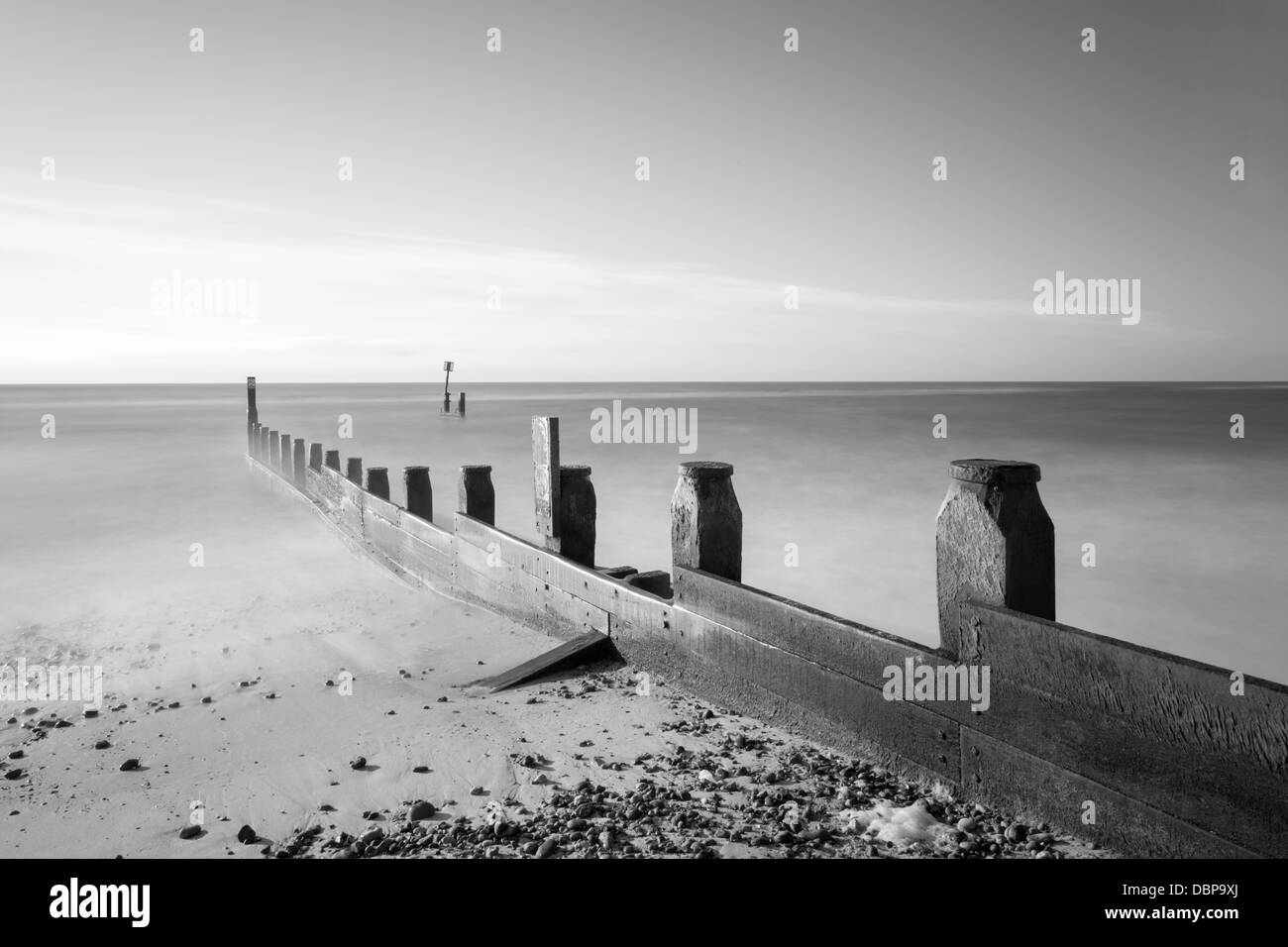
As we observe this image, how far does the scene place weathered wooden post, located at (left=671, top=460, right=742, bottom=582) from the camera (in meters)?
4.78

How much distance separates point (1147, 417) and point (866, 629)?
2066 inches

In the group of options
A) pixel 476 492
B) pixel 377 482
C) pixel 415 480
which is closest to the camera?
pixel 476 492

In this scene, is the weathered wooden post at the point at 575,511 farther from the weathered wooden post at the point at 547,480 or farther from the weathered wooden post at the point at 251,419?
the weathered wooden post at the point at 251,419

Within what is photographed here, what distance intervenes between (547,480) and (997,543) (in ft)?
14.3

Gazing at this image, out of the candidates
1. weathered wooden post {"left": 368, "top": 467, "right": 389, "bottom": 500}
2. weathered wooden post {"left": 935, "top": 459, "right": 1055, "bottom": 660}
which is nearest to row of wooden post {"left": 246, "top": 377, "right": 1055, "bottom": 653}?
weathered wooden post {"left": 935, "top": 459, "right": 1055, "bottom": 660}

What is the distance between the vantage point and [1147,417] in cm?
4716

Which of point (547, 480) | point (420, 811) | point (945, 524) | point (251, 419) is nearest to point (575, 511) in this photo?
point (547, 480)

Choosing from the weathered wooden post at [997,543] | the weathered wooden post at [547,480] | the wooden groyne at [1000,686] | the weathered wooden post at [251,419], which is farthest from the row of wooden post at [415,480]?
the weathered wooden post at [251,419]

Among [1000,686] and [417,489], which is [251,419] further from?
[1000,686]

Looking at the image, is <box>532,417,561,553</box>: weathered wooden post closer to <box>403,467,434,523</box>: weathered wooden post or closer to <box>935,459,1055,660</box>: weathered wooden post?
<box>403,467,434,523</box>: weathered wooden post

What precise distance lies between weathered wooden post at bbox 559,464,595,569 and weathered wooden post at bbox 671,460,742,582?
78.3 inches

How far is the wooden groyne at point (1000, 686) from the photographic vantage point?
8.19 ft

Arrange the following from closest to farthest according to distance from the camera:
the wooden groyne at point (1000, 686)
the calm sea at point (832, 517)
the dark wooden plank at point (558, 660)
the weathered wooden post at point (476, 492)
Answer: the wooden groyne at point (1000, 686) → the dark wooden plank at point (558, 660) → the weathered wooden post at point (476, 492) → the calm sea at point (832, 517)

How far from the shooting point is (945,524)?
3381 millimetres
